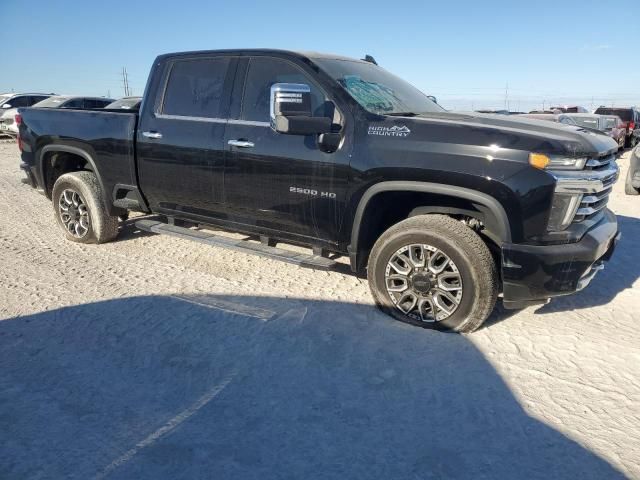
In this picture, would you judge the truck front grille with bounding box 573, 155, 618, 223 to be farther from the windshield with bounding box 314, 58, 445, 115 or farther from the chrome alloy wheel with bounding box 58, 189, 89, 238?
the chrome alloy wheel with bounding box 58, 189, 89, 238

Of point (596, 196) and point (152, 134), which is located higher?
point (152, 134)

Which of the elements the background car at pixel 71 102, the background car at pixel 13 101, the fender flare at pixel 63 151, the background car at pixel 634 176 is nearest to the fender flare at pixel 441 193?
the fender flare at pixel 63 151

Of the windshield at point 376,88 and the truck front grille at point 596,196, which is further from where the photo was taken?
the windshield at point 376,88

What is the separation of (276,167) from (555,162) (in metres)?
2.03

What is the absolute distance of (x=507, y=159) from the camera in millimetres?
3150

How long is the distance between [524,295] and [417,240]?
799mm

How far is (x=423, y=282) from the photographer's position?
3635 mm

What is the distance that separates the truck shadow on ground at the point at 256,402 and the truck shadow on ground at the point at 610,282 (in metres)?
1.23

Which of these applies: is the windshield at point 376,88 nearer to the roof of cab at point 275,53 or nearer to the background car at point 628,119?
the roof of cab at point 275,53

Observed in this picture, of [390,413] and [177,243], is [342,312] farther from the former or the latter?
[177,243]

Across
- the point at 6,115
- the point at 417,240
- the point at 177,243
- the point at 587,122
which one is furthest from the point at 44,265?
the point at 587,122

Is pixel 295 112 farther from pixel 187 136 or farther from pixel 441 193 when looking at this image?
pixel 187 136

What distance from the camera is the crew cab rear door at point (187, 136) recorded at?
4.42 m

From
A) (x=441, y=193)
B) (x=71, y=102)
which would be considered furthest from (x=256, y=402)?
(x=71, y=102)
